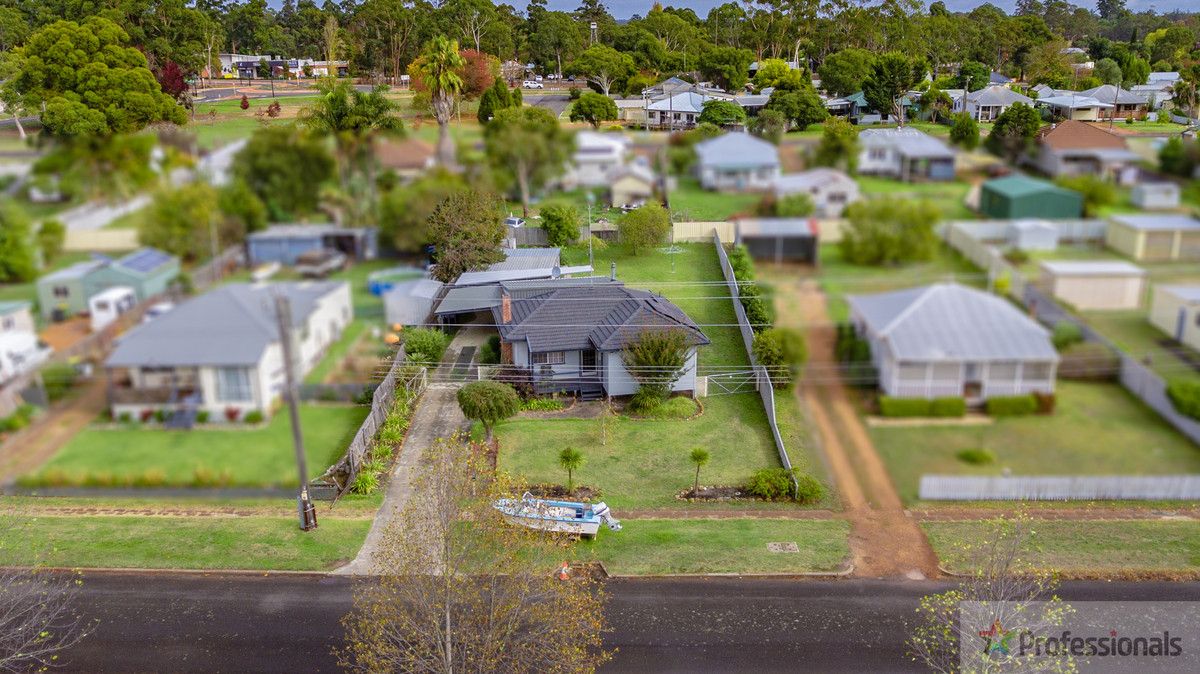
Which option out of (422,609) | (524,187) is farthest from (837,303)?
(422,609)

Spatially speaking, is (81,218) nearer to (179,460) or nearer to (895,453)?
(179,460)

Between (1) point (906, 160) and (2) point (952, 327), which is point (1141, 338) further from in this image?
(1) point (906, 160)

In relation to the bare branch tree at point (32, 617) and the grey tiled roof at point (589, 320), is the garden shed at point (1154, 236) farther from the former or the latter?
the grey tiled roof at point (589, 320)

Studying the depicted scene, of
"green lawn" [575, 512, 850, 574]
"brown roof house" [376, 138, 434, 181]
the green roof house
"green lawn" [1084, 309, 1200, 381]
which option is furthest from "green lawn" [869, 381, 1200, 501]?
"green lawn" [575, 512, 850, 574]

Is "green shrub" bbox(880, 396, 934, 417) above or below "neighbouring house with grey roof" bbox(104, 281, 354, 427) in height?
below

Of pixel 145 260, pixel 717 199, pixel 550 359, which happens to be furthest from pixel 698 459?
pixel 145 260

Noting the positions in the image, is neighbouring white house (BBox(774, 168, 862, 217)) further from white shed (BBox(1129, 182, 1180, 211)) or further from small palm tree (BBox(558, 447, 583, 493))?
small palm tree (BBox(558, 447, 583, 493))

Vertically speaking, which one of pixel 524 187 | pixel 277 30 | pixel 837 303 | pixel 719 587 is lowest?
pixel 719 587
